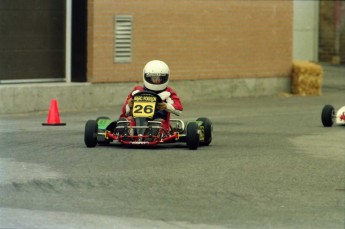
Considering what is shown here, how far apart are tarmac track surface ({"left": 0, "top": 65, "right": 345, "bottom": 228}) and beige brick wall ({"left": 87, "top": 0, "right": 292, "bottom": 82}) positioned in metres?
4.83

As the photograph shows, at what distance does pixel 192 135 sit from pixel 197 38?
1080 centimetres

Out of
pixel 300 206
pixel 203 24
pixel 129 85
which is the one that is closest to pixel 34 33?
pixel 129 85

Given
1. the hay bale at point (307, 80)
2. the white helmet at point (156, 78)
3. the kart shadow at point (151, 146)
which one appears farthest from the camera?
the hay bale at point (307, 80)

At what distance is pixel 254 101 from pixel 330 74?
23.6ft

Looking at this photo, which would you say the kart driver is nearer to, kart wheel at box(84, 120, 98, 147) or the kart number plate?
the kart number plate

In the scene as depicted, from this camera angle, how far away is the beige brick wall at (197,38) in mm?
23625

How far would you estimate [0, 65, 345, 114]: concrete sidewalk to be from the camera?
21.8 metres

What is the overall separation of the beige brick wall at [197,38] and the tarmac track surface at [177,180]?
15.8 ft

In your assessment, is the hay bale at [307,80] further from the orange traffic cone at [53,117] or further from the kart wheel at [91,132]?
the kart wheel at [91,132]

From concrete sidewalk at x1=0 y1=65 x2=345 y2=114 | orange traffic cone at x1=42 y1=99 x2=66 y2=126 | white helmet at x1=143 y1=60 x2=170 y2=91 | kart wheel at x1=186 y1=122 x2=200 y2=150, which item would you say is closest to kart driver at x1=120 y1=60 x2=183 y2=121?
white helmet at x1=143 y1=60 x2=170 y2=91

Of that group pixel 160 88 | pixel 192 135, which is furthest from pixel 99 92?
pixel 192 135

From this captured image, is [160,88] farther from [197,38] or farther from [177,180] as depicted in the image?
[197,38]

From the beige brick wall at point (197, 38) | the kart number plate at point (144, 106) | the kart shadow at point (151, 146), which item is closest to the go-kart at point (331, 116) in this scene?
the kart shadow at point (151, 146)

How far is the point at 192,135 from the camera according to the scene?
49.0 ft
